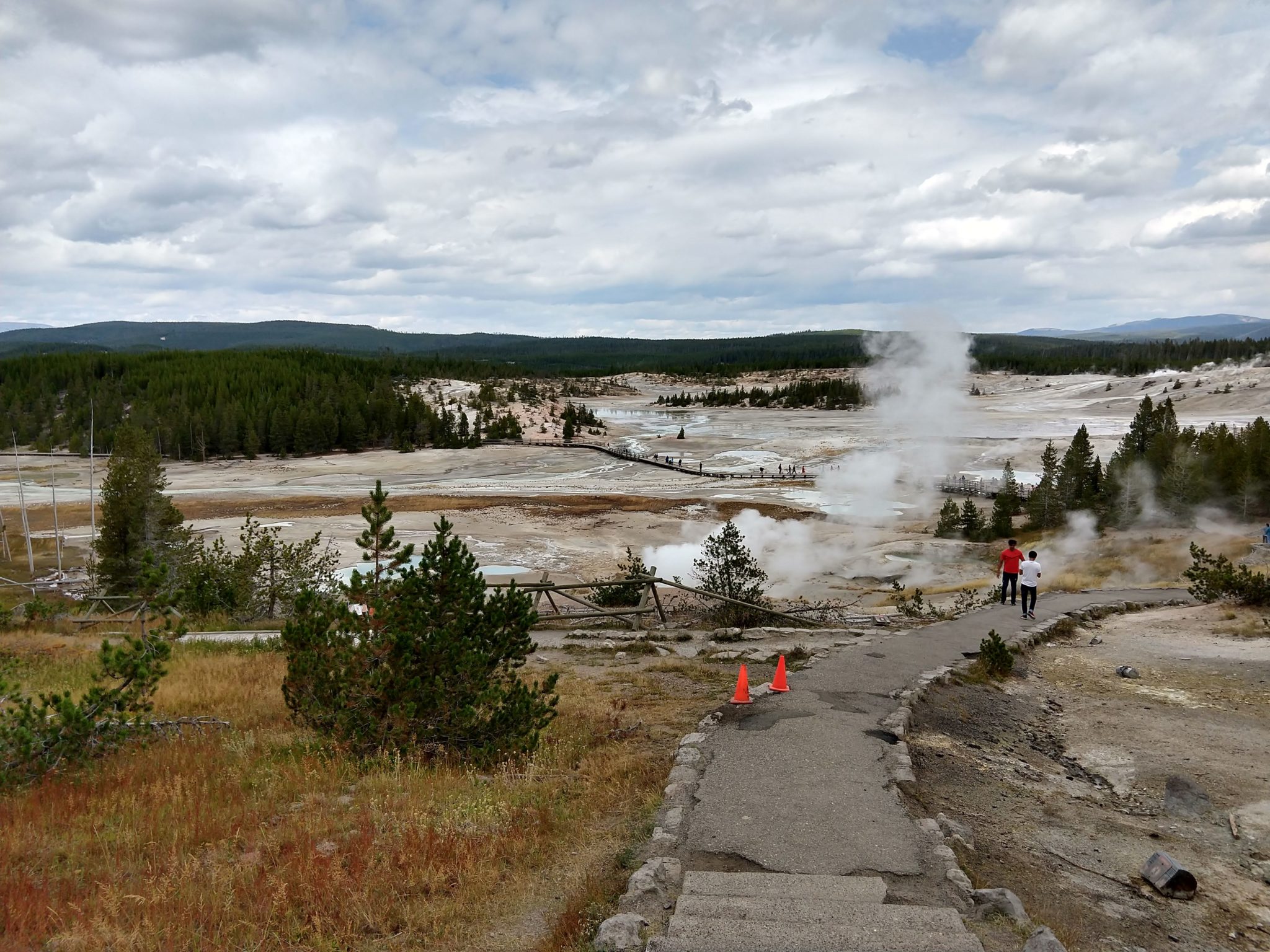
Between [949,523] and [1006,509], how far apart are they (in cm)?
372

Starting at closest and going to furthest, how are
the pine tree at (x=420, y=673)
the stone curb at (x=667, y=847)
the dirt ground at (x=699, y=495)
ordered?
1. the stone curb at (x=667, y=847)
2. the pine tree at (x=420, y=673)
3. the dirt ground at (x=699, y=495)

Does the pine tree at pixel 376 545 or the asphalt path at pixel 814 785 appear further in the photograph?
the pine tree at pixel 376 545

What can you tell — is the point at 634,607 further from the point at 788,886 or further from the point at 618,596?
the point at 788,886

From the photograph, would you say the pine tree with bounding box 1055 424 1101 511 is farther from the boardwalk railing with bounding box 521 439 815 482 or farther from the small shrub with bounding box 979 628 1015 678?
the small shrub with bounding box 979 628 1015 678

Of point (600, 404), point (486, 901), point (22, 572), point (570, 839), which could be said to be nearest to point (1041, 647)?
point (570, 839)

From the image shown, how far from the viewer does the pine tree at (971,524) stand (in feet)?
134

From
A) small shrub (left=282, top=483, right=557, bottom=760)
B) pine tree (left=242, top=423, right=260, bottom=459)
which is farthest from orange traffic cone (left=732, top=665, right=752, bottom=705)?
pine tree (left=242, top=423, right=260, bottom=459)

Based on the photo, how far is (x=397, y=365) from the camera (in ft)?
494

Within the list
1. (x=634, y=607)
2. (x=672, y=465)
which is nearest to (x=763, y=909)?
(x=634, y=607)

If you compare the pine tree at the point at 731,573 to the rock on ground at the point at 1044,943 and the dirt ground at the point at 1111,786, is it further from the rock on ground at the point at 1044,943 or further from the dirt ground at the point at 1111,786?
the rock on ground at the point at 1044,943

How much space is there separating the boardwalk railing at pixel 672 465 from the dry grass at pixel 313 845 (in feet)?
195

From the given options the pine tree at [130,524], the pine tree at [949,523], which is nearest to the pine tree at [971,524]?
the pine tree at [949,523]

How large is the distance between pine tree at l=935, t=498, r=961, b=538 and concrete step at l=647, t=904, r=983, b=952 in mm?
38288

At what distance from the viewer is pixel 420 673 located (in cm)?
855
